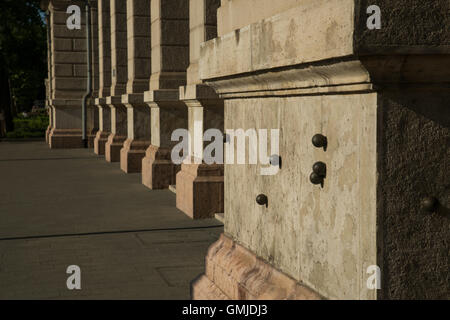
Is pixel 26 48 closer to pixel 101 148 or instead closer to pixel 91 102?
pixel 91 102

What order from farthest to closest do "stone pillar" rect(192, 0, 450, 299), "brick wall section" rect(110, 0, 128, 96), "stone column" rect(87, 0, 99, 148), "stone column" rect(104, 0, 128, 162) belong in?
"stone column" rect(87, 0, 99, 148), "stone column" rect(104, 0, 128, 162), "brick wall section" rect(110, 0, 128, 96), "stone pillar" rect(192, 0, 450, 299)

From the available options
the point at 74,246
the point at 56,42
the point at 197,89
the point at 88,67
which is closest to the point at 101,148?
the point at 88,67

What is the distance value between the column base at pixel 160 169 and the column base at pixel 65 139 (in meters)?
12.6

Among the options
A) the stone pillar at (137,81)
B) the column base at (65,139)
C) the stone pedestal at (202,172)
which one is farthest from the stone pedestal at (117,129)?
the stone pedestal at (202,172)

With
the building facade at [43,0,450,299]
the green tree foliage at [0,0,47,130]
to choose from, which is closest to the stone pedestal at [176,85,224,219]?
the building facade at [43,0,450,299]

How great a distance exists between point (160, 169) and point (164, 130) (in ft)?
2.17

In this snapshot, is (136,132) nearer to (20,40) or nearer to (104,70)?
(104,70)

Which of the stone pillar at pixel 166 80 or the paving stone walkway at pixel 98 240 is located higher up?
the stone pillar at pixel 166 80

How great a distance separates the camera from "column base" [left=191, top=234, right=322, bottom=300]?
357cm

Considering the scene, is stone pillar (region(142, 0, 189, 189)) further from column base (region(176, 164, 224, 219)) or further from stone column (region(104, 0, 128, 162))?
stone column (region(104, 0, 128, 162))

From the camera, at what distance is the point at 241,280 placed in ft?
13.2

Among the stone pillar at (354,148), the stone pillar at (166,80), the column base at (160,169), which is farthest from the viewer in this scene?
→ the column base at (160,169)

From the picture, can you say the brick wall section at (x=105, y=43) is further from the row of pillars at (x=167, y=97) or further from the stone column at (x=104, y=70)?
the row of pillars at (x=167, y=97)

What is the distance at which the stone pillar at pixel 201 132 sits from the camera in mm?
9008
